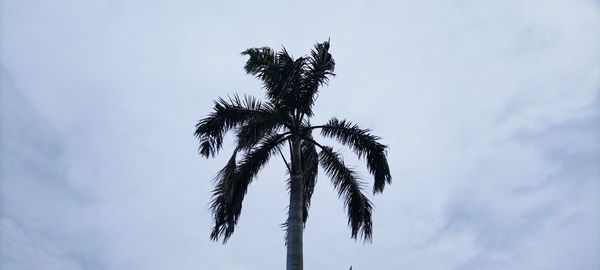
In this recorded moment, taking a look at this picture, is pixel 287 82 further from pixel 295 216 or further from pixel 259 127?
pixel 295 216

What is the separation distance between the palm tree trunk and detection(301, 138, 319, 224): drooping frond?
3.29 feet

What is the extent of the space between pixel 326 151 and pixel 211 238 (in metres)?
4.71

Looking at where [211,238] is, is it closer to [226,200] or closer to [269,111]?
[226,200]

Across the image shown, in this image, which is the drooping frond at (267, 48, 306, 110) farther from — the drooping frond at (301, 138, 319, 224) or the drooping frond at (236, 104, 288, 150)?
the drooping frond at (301, 138, 319, 224)

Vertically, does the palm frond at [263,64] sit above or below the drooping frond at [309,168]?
Answer: above

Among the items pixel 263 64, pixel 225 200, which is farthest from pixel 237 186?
pixel 263 64

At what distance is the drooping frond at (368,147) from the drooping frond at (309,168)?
116 cm

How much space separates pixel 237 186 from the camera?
17.1m

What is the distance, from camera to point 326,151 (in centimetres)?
1797

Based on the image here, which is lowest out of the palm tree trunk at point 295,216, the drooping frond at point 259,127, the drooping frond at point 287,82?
the palm tree trunk at point 295,216

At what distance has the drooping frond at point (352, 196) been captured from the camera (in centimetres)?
1766

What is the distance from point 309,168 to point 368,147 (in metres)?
2.18

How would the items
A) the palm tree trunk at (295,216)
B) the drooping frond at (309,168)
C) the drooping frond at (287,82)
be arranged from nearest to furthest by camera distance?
the palm tree trunk at (295,216) → the drooping frond at (287,82) → the drooping frond at (309,168)

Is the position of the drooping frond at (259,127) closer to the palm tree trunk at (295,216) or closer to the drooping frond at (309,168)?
the palm tree trunk at (295,216)
